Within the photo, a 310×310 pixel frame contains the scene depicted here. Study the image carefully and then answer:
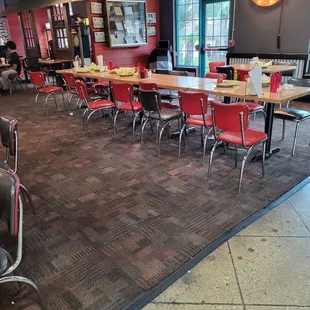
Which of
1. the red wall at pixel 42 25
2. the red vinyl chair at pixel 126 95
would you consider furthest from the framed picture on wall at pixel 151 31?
the red vinyl chair at pixel 126 95

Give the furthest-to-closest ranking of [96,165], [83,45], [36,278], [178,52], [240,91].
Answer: [178,52], [83,45], [96,165], [240,91], [36,278]

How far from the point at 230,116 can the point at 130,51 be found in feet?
21.0

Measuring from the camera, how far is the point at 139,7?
A: 7.97 metres

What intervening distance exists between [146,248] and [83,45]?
6.68 m

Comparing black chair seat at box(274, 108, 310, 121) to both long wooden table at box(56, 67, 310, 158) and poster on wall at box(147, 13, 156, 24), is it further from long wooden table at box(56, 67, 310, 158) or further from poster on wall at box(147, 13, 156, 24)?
poster on wall at box(147, 13, 156, 24)

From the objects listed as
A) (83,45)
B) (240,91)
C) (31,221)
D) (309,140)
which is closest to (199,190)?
(240,91)

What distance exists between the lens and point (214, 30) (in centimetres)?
778

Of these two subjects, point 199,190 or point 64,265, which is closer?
point 64,265

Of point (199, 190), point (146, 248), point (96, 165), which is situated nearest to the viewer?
point (146, 248)

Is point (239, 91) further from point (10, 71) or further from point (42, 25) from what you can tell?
point (42, 25)

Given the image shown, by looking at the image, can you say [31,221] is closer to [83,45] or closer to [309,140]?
[309,140]

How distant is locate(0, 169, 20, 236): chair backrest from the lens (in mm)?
1371

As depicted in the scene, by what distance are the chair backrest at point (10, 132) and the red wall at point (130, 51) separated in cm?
582

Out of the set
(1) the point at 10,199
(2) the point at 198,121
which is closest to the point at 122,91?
(2) the point at 198,121
